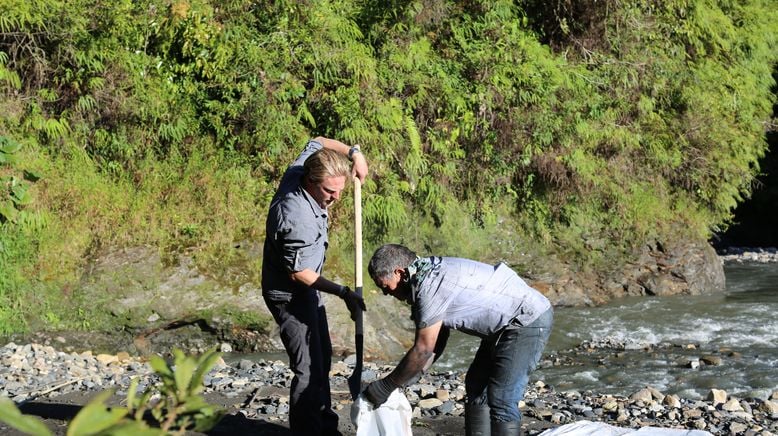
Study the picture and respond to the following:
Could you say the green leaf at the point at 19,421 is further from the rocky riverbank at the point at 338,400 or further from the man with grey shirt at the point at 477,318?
the rocky riverbank at the point at 338,400

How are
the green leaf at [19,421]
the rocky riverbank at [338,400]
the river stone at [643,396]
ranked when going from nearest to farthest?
the green leaf at [19,421] < the rocky riverbank at [338,400] < the river stone at [643,396]

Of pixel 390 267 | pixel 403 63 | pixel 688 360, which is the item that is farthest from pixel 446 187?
pixel 390 267

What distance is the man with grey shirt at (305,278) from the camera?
4293 mm

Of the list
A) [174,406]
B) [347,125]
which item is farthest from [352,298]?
[347,125]

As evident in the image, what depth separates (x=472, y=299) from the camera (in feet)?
12.9

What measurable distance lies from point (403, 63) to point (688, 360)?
4.90 m

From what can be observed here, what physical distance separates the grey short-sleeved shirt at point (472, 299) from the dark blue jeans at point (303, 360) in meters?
0.84

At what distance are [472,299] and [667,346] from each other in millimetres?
5675

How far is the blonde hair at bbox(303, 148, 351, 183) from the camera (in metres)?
4.25

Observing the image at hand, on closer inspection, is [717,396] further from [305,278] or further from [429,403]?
[305,278]

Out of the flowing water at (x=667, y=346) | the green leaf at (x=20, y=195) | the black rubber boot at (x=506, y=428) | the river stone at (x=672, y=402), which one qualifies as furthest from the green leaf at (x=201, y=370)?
the green leaf at (x=20, y=195)

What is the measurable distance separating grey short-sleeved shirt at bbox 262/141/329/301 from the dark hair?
0.58 m

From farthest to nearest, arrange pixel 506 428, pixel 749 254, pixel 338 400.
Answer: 1. pixel 749 254
2. pixel 338 400
3. pixel 506 428

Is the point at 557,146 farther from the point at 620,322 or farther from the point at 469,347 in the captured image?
the point at 469,347
